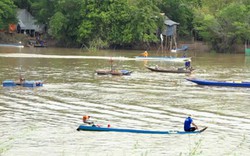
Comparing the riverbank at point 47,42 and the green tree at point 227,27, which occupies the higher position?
the green tree at point 227,27

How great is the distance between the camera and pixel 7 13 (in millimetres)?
82562

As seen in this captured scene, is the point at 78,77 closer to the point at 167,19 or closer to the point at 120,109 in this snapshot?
the point at 120,109

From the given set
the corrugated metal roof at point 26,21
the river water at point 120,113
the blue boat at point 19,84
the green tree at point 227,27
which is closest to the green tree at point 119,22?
the green tree at point 227,27

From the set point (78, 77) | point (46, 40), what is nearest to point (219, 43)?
point (46, 40)

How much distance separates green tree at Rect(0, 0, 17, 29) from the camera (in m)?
81.7

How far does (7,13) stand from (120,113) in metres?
59.0

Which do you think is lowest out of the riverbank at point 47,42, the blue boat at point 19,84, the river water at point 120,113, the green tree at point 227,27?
the river water at point 120,113

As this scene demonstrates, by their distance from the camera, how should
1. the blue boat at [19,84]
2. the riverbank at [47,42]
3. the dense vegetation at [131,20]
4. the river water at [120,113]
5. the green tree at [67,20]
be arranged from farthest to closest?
the riverbank at [47,42] → the green tree at [67,20] → the dense vegetation at [131,20] → the blue boat at [19,84] → the river water at [120,113]

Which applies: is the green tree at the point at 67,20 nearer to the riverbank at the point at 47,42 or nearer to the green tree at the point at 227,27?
the riverbank at the point at 47,42

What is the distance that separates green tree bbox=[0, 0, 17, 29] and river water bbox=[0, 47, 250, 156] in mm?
35874

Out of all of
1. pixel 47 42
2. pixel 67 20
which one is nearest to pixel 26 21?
pixel 47 42

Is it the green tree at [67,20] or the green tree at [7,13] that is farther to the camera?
the green tree at [7,13]

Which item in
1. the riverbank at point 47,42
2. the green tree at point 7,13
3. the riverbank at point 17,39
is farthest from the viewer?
the riverbank at point 17,39

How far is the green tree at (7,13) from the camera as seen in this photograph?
81688mm
